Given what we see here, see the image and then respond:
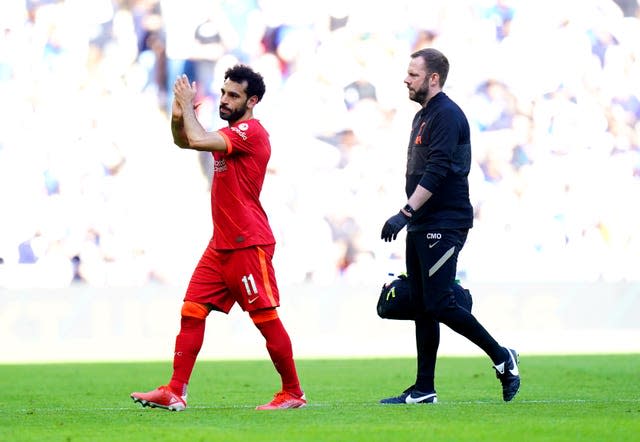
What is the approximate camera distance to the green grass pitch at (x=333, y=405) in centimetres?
750

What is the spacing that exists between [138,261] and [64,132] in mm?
1952

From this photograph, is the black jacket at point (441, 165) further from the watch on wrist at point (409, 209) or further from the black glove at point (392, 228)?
the black glove at point (392, 228)

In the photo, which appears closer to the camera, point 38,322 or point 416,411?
point 416,411

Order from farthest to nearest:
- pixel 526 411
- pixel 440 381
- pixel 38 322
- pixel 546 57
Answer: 1. pixel 546 57
2. pixel 38 322
3. pixel 440 381
4. pixel 526 411

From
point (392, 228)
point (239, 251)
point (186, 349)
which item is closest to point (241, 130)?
point (239, 251)

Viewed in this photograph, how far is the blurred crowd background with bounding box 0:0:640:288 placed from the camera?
64.6 ft

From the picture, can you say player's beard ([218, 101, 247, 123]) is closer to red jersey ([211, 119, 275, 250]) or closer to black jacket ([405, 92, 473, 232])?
red jersey ([211, 119, 275, 250])

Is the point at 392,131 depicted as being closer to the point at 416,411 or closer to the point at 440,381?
the point at 440,381

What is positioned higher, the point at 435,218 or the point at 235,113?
the point at 235,113

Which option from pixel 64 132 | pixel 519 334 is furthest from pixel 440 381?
pixel 64 132

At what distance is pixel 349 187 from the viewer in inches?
Answer: 793

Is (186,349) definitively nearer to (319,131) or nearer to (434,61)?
(434,61)

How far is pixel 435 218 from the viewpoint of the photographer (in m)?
9.30

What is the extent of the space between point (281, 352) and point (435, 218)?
1256 millimetres
